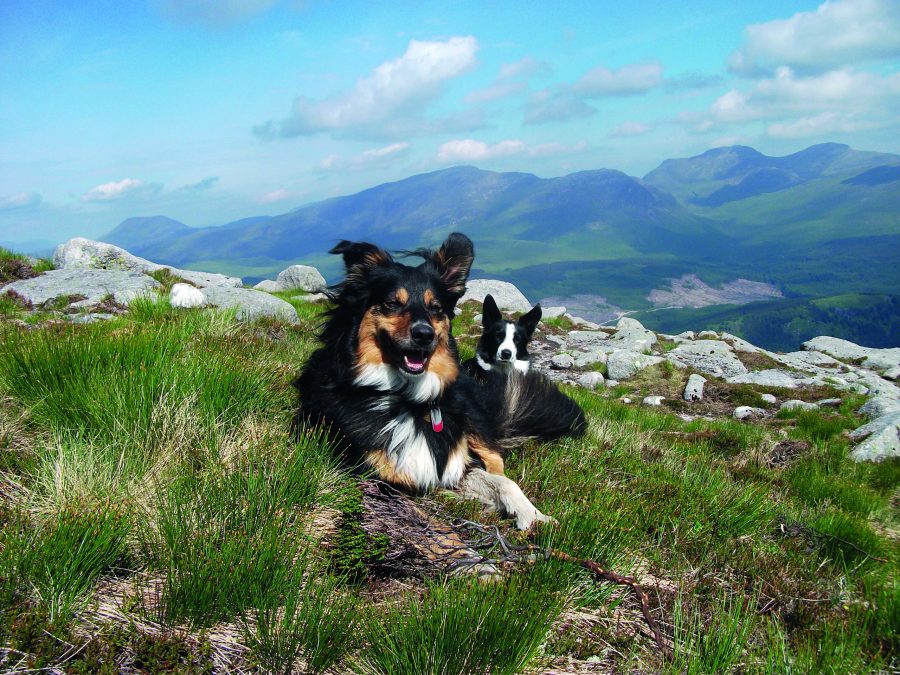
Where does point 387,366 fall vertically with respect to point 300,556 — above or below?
above

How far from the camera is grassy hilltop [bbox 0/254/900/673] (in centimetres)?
217

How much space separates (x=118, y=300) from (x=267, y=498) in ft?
33.3

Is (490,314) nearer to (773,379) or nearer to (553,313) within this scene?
(773,379)

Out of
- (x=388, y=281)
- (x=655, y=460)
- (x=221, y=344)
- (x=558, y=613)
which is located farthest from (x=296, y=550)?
(x=655, y=460)

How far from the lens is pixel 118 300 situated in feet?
36.7

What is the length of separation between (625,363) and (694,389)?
2.41 m

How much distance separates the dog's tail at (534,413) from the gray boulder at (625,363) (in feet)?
31.8

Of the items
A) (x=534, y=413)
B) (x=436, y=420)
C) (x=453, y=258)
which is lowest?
(x=534, y=413)

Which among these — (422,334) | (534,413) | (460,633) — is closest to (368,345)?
(422,334)

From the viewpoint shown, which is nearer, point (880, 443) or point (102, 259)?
point (880, 443)

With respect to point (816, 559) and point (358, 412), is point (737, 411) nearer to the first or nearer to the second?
point (816, 559)

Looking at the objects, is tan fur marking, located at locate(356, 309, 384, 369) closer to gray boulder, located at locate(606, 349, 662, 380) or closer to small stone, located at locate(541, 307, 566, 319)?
gray boulder, located at locate(606, 349, 662, 380)

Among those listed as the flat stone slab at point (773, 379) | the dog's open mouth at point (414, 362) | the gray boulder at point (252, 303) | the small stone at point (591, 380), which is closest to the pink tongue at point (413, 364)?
the dog's open mouth at point (414, 362)

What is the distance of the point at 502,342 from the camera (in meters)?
10.4
